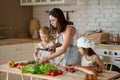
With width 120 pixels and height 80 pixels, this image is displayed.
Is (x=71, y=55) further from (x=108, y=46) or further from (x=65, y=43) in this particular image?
(x=108, y=46)

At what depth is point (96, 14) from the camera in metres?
4.91

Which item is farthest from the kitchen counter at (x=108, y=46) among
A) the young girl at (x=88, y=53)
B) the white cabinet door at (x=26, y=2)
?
the white cabinet door at (x=26, y=2)

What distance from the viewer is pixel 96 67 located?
9.05ft

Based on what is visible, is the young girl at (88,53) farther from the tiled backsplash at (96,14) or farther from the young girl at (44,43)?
the tiled backsplash at (96,14)

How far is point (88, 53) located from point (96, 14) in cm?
196

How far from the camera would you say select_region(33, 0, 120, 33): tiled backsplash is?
15.4 feet

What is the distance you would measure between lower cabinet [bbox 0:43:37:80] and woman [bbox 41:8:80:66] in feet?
5.02

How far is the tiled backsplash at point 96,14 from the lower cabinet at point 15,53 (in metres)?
0.99

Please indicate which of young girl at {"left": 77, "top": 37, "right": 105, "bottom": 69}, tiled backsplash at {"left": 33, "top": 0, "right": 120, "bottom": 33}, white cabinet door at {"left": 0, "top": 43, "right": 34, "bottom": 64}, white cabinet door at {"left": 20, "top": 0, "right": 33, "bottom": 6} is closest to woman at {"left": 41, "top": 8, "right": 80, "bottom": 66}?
young girl at {"left": 77, "top": 37, "right": 105, "bottom": 69}

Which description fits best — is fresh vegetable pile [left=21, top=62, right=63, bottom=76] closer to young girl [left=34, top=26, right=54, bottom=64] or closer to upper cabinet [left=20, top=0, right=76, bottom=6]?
young girl [left=34, top=26, right=54, bottom=64]

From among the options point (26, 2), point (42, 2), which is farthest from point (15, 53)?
point (26, 2)

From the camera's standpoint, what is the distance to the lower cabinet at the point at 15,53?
4.61m

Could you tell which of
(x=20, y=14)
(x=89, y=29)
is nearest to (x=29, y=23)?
(x=20, y=14)

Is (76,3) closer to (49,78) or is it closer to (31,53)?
(31,53)
